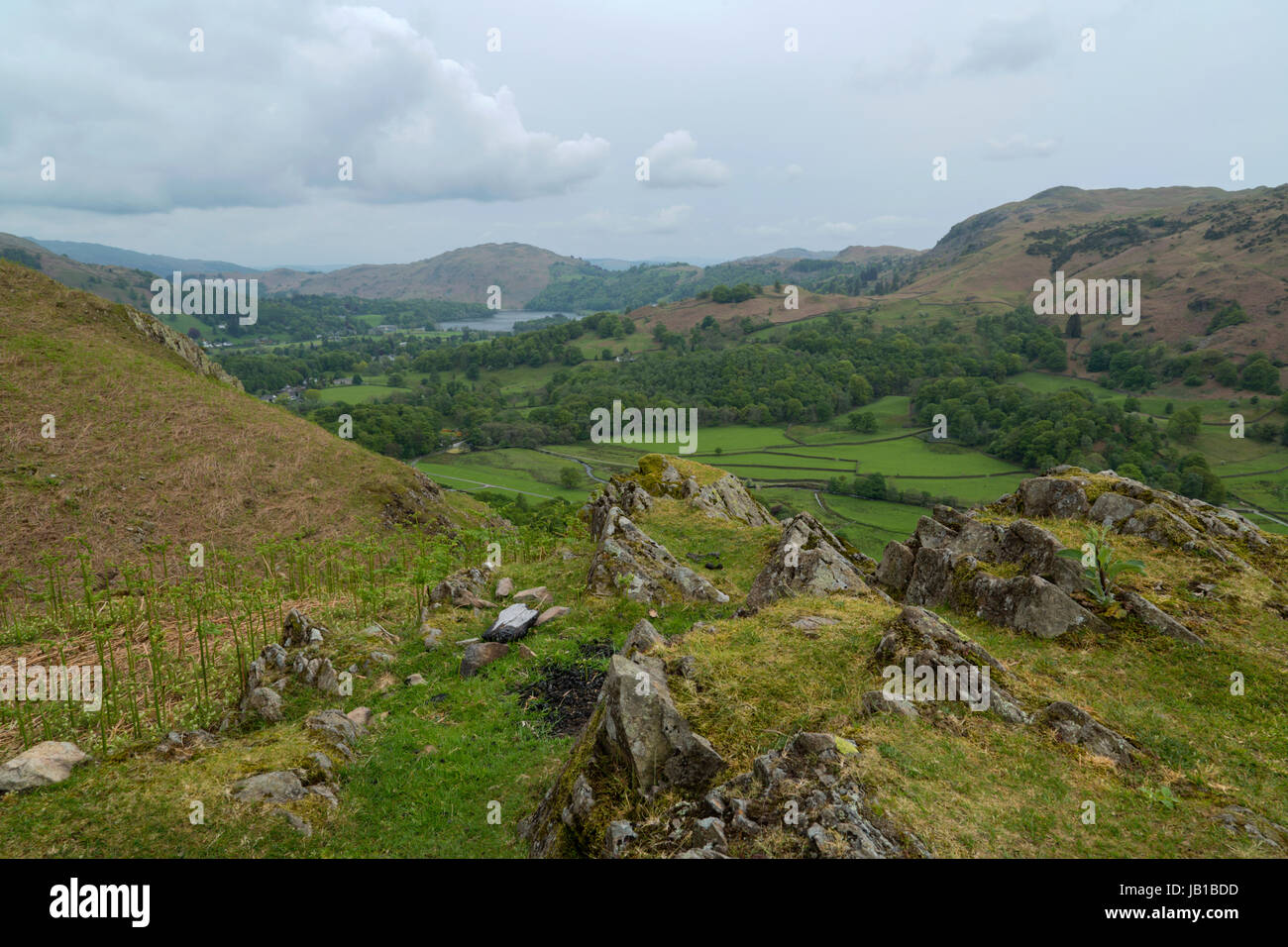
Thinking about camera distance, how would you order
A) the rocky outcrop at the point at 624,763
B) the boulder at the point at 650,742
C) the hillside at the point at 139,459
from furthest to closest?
the hillside at the point at 139,459 → the boulder at the point at 650,742 → the rocky outcrop at the point at 624,763

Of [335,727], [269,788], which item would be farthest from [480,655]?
[269,788]

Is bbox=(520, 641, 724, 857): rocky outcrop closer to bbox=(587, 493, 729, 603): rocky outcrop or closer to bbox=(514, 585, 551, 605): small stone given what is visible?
bbox=(587, 493, 729, 603): rocky outcrop

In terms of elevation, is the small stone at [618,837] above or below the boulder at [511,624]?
above

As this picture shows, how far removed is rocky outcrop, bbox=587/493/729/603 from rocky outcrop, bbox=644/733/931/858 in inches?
406

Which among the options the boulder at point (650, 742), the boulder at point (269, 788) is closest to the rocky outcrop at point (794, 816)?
the boulder at point (650, 742)

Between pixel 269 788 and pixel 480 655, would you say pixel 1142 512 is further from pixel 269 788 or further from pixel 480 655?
pixel 269 788

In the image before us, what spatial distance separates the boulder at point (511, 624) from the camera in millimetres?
16406

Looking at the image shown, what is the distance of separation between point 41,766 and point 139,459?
31.8 m

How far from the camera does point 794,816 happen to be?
6902mm

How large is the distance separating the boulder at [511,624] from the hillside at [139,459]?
20.8m

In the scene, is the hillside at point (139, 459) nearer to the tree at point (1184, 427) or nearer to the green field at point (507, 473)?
the green field at point (507, 473)

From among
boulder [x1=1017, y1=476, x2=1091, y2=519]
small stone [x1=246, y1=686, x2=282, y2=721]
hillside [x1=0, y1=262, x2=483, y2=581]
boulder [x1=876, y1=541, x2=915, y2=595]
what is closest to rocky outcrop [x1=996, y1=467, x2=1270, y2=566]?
boulder [x1=1017, y1=476, x2=1091, y2=519]
